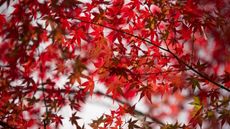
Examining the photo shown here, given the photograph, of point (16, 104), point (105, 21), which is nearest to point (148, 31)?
point (105, 21)

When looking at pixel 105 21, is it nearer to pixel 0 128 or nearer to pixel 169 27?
pixel 169 27

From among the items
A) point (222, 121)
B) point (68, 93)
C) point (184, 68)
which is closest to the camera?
point (222, 121)

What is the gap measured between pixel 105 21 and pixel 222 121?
5.26ft

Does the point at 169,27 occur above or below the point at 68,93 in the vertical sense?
above

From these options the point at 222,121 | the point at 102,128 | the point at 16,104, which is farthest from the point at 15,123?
the point at 222,121

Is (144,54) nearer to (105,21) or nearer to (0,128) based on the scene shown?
(105,21)

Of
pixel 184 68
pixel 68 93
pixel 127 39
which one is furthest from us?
pixel 68 93

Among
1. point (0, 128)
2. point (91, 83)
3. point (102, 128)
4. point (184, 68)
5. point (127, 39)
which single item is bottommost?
point (0, 128)

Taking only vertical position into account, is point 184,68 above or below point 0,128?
above

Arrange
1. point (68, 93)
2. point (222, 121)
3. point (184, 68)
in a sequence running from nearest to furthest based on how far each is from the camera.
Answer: point (222, 121) < point (184, 68) < point (68, 93)

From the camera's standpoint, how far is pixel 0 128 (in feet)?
12.1

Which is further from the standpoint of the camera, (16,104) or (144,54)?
(16,104)

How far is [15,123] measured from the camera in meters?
4.05

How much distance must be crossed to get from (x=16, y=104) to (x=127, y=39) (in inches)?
60.7
